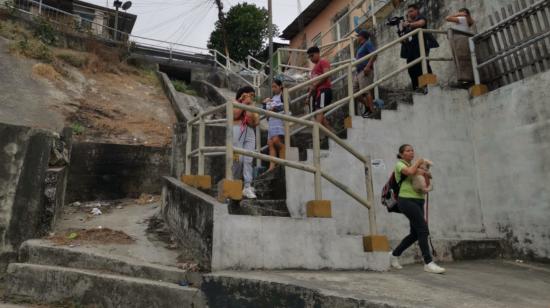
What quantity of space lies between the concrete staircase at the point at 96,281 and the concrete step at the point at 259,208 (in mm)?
896

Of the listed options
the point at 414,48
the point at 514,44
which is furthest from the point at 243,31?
the point at 514,44

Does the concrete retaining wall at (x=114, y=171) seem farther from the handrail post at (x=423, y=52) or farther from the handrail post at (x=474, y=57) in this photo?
the handrail post at (x=474, y=57)

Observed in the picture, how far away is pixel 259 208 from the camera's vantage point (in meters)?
5.03

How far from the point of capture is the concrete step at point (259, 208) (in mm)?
4660

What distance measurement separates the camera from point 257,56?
1195 inches

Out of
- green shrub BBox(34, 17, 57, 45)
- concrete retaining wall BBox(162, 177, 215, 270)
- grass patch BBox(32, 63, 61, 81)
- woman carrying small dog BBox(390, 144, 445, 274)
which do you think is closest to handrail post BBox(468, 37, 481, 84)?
woman carrying small dog BBox(390, 144, 445, 274)

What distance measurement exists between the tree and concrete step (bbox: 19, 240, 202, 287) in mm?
25791

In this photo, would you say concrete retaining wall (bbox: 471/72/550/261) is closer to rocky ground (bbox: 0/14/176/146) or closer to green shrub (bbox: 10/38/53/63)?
rocky ground (bbox: 0/14/176/146)

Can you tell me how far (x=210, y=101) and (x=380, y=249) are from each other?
14224 mm

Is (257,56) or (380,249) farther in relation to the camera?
(257,56)

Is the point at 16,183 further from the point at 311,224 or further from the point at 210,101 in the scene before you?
the point at 210,101

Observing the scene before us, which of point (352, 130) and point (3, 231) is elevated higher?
point (352, 130)

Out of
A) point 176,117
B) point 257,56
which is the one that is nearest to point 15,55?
point 176,117

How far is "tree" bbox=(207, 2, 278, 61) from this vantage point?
96.0ft
